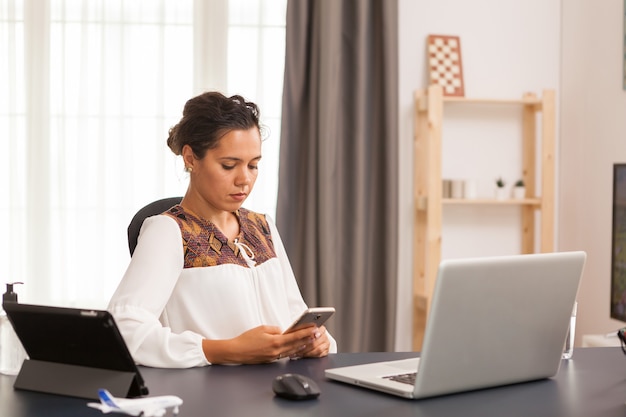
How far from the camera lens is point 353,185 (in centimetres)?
398

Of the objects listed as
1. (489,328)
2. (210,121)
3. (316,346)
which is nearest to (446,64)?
(210,121)

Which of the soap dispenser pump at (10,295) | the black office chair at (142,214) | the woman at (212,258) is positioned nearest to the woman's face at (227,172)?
the woman at (212,258)

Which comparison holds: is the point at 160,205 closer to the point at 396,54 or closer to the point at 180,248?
the point at 180,248

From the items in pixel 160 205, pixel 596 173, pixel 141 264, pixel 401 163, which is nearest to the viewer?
pixel 141 264

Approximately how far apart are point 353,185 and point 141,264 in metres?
2.13

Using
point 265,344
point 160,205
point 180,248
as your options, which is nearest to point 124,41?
point 160,205

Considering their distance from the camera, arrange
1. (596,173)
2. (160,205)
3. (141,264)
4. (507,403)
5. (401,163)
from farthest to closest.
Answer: (401,163) < (596,173) < (160,205) < (141,264) < (507,403)

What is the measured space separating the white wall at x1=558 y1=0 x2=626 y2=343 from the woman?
197 cm

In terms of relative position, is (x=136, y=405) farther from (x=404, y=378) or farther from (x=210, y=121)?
(x=210, y=121)

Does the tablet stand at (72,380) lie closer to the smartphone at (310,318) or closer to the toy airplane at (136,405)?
the toy airplane at (136,405)

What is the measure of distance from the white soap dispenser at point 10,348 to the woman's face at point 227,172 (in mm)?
640

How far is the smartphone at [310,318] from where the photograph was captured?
172cm

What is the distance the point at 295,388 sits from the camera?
1415 millimetres

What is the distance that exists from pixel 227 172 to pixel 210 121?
14cm
